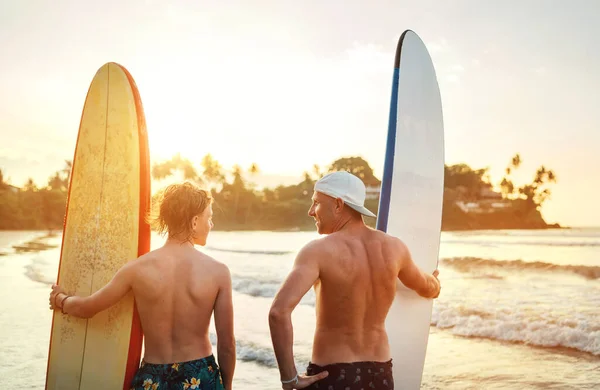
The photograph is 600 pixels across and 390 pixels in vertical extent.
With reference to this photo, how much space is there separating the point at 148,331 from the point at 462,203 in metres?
39.0

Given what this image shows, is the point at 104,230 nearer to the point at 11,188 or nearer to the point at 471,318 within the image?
the point at 471,318

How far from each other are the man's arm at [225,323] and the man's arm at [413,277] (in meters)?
0.70

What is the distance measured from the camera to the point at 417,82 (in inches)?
132

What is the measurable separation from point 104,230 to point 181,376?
1.03 m

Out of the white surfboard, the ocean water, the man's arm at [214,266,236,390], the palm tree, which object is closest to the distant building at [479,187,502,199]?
the ocean water

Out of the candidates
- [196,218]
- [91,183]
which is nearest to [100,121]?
[91,183]

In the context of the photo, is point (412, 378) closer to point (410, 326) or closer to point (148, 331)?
point (410, 326)

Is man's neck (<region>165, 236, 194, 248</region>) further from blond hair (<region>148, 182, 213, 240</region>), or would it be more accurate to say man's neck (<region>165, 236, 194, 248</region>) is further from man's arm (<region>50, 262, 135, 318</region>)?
man's arm (<region>50, 262, 135, 318</region>)

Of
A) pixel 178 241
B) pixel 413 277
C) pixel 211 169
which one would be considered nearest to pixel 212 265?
pixel 178 241

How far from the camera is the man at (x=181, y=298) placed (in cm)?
208

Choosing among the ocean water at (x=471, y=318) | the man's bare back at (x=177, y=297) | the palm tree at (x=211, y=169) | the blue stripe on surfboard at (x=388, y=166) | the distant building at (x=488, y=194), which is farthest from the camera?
the palm tree at (x=211, y=169)

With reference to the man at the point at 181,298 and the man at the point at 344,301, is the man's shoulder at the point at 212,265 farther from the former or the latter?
the man at the point at 344,301

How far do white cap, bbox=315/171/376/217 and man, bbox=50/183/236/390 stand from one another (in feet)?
1.61

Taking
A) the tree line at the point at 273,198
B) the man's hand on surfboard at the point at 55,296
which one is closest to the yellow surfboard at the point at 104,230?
the man's hand on surfboard at the point at 55,296
